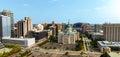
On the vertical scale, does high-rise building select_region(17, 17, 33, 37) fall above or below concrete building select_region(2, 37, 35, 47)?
above

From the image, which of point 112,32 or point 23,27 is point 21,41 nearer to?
point 23,27

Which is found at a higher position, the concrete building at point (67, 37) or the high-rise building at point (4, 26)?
the high-rise building at point (4, 26)

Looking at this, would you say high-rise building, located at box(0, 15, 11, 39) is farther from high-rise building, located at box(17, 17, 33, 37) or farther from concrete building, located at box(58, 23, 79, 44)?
concrete building, located at box(58, 23, 79, 44)

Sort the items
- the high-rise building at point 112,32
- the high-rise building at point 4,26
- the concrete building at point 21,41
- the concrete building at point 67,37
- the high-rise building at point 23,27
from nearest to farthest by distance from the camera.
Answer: the concrete building at point 21,41, the concrete building at point 67,37, the high-rise building at point 112,32, the high-rise building at point 4,26, the high-rise building at point 23,27

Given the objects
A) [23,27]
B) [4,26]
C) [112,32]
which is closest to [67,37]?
[112,32]

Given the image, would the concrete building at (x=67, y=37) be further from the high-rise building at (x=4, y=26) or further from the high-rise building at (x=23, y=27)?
the high-rise building at (x=4, y=26)

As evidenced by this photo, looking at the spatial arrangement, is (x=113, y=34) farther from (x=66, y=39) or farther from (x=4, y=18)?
(x=4, y=18)

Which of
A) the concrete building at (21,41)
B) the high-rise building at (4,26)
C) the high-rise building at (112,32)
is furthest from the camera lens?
the high-rise building at (4,26)

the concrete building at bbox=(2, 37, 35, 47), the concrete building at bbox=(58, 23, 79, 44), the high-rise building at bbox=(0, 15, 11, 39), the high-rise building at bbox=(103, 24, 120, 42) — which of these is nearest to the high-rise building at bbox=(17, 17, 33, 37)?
the high-rise building at bbox=(0, 15, 11, 39)

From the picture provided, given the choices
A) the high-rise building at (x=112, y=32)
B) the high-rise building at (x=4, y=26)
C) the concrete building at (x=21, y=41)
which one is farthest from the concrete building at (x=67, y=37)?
the high-rise building at (x=4, y=26)
